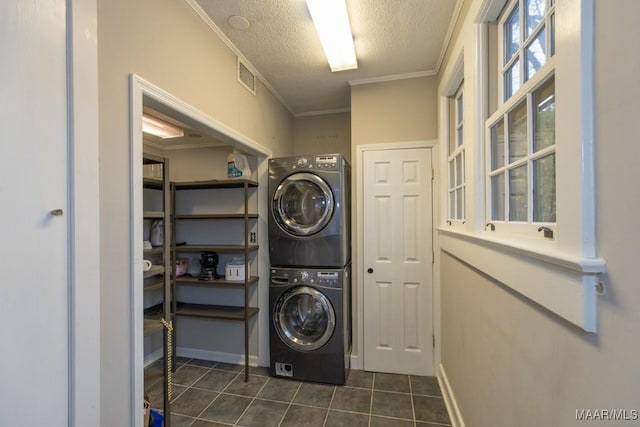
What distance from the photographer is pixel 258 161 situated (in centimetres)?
268

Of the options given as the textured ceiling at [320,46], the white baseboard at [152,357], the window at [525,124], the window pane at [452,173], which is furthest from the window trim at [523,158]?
the white baseboard at [152,357]

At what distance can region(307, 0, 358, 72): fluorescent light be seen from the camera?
1.57 metres

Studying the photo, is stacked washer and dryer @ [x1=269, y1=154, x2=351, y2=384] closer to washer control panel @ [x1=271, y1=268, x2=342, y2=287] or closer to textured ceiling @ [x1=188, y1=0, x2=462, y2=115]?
washer control panel @ [x1=271, y1=268, x2=342, y2=287]

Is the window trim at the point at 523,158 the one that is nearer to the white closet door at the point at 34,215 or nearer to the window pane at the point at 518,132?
the window pane at the point at 518,132

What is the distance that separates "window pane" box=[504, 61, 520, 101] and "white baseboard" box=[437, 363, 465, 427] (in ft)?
6.30

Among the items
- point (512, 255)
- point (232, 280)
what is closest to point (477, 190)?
point (512, 255)

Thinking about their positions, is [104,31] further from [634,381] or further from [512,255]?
[634,381]

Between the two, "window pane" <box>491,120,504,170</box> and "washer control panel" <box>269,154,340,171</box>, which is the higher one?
"washer control panel" <box>269,154,340,171</box>

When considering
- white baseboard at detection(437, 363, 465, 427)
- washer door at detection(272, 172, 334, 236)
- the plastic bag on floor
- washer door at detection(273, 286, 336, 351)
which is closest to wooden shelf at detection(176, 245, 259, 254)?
washer door at detection(272, 172, 334, 236)

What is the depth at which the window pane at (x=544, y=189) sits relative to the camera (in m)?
0.83

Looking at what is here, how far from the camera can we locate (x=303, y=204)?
2.47m

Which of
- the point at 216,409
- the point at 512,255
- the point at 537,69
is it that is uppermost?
the point at 537,69

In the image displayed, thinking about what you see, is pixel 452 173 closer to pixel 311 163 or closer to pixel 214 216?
pixel 311 163

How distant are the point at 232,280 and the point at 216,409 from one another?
1042 millimetres
